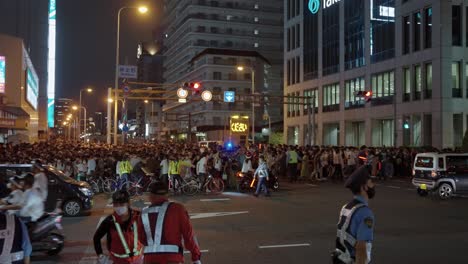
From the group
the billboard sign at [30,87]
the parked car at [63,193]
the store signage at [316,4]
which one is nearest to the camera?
the parked car at [63,193]

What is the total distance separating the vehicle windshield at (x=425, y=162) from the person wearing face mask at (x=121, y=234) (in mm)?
16077

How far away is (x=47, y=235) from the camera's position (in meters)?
9.51

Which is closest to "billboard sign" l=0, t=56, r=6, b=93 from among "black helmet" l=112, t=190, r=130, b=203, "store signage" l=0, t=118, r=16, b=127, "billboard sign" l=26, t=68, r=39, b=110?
"store signage" l=0, t=118, r=16, b=127

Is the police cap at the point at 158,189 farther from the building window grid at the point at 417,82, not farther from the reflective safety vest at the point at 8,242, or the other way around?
the building window grid at the point at 417,82

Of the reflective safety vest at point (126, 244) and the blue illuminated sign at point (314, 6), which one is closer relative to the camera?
the reflective safety vest at point (126, 244)

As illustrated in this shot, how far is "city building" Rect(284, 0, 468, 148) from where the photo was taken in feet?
125

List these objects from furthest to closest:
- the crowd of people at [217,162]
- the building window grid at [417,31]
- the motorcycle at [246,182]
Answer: the building window grid at [417,31] → the motorcycle at [246,182] → the crowd of people at [217,162]

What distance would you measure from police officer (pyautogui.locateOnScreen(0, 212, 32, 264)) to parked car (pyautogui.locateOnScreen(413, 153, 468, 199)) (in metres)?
16.8

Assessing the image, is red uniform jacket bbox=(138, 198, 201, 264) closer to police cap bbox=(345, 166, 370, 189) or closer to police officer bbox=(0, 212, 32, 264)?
police officer bbox=(0, 212, 32, 264)

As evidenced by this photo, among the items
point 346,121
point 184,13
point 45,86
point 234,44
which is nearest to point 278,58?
point 234,44

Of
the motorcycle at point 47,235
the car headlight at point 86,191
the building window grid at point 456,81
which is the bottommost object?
the motorcycle at point 47,235

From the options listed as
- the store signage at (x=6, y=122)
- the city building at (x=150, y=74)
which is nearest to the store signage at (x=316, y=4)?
the store signage at (x=6, y=122)

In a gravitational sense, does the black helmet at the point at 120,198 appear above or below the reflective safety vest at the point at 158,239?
above

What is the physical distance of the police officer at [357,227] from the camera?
4566mm
